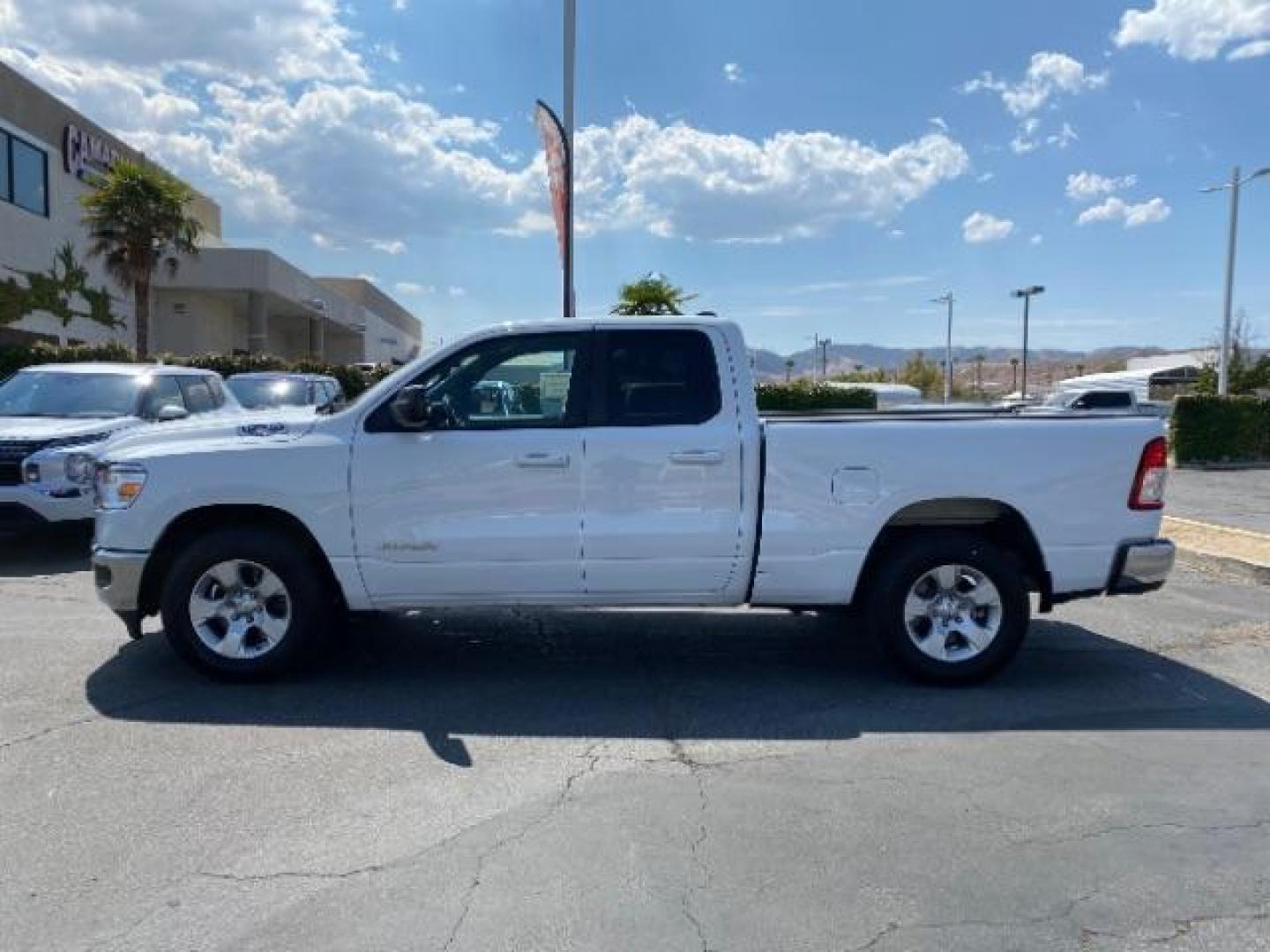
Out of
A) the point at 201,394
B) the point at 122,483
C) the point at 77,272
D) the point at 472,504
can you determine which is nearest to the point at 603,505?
the point at 472,504

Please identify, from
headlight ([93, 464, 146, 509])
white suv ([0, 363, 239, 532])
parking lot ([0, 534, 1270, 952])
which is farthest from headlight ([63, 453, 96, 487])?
headlight ([93, 464, 146, 509])

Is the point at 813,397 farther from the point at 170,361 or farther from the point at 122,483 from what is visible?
the point at 122,483

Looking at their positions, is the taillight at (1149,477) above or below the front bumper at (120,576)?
above

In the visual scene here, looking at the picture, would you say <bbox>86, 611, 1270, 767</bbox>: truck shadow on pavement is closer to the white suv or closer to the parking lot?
the parking lot

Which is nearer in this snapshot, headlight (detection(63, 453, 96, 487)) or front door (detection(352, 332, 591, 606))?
front door (detection(352, 332, 591, 606))

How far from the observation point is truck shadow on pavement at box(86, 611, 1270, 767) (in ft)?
16.5

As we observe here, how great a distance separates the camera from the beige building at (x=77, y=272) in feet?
97.5

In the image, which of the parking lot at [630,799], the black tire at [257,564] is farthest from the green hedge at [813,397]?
the black tire at [257,564]

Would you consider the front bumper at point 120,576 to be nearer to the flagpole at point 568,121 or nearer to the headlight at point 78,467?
the headlight at point 78,467

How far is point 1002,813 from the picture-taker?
4.03 meters

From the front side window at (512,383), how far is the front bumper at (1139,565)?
10.1ft

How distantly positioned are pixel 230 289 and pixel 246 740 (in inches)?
1620

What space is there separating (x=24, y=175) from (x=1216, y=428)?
33.0m

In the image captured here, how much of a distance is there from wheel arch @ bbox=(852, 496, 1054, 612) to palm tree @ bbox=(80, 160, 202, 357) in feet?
95.7
